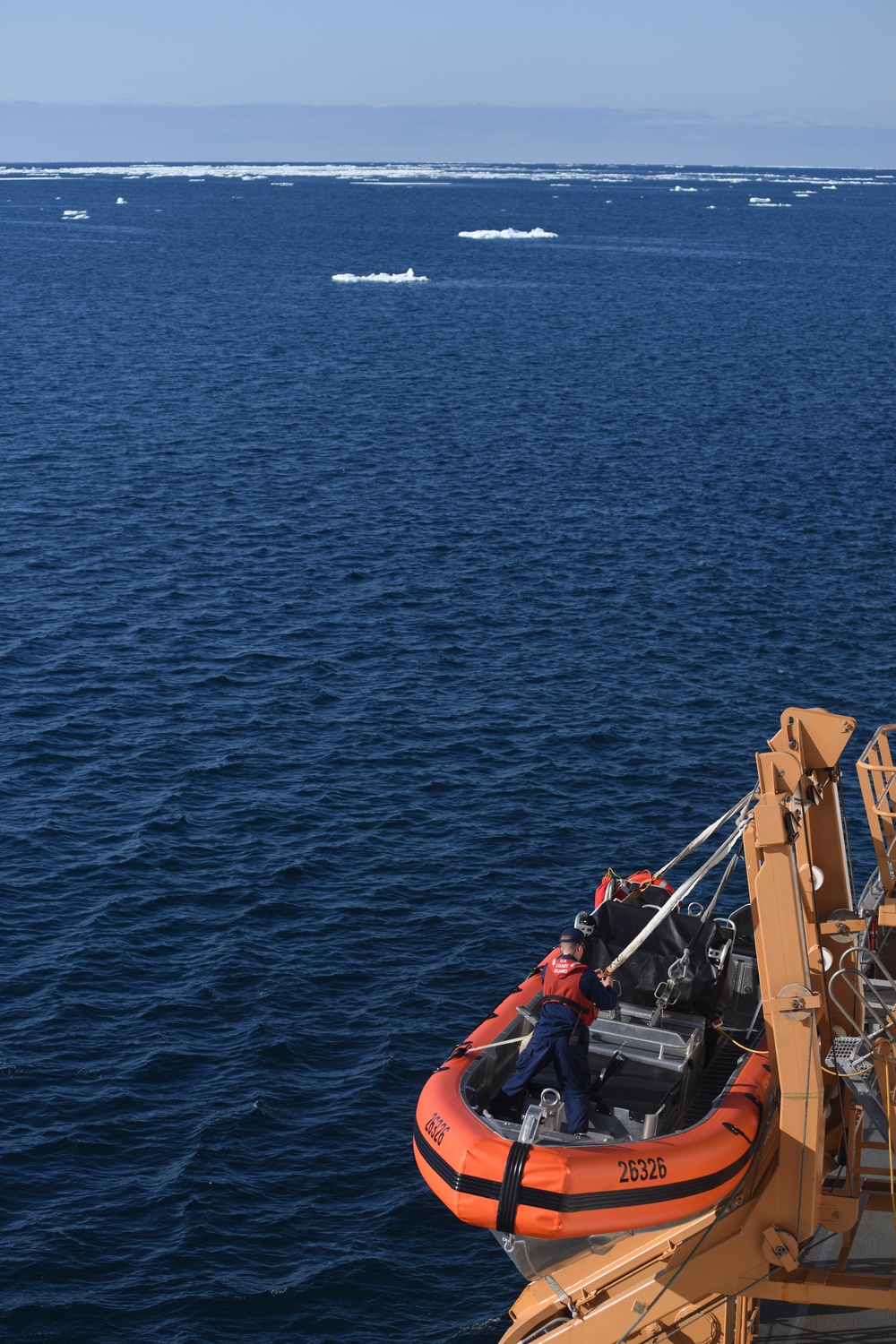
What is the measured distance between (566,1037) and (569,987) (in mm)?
499

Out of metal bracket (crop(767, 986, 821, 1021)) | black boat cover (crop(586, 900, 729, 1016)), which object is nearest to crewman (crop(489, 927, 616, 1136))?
metal bracket (crop(767, 986, 821, 1021))

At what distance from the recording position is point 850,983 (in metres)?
13.5

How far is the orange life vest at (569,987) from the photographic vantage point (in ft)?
47.0

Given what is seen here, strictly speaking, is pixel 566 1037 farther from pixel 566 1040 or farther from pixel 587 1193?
pixel 587 1193

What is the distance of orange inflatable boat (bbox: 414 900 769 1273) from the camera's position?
497 inches

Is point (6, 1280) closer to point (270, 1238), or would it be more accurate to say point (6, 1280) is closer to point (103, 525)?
point (270, 1238)

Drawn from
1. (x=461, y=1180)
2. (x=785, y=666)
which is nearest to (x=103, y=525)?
(x=785, y=666)

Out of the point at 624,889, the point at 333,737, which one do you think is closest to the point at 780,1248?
the point at 624,889

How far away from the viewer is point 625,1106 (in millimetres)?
14688

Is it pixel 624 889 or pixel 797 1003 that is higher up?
pixel 797 1003

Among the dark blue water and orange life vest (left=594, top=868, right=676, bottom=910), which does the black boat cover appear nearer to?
orange life vest (left=594, top=868, right=676, bottom=910)

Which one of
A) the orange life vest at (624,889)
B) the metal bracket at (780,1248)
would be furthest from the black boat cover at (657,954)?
the metal bracket at (780,1248)

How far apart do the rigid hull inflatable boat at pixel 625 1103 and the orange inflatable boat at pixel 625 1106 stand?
0.02 meters

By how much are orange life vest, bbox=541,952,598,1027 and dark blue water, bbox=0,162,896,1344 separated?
875 centimetres
